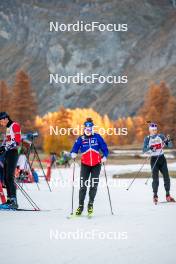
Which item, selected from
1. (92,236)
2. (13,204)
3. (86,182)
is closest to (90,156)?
(86,182)

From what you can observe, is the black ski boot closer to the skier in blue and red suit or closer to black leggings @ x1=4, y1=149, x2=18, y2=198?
black leggings @ x1=4, y1=149, x2=18, y2=198

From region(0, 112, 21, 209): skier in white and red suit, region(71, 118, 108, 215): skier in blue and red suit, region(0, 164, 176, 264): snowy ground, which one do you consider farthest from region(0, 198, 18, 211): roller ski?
region(71, 118, 108, 215): skier in blue and red suit

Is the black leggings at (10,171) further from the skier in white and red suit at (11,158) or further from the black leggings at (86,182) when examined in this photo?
the black leggings at (86,182)

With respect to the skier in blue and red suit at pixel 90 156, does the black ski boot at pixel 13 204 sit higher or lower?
lower

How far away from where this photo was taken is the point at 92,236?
385 inches

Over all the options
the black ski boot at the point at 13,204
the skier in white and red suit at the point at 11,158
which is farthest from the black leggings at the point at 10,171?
the black ski boot at the point at 13,204

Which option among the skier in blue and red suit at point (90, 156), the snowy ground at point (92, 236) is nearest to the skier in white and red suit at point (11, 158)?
the snowy ground at point (92, 236)

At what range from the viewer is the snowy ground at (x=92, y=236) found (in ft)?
26.0

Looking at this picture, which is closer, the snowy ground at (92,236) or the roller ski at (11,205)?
the snowy ground at (92,236)

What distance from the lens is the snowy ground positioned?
7922 mm

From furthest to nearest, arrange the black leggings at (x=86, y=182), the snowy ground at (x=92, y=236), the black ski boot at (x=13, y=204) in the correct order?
the black ski boot at (x=13, y=204)
the black leggings at (x=86, y=182)
the snowy ground at (x=92, y=236)

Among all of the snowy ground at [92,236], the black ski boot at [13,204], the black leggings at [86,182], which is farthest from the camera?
the black ski boot at [13,204]

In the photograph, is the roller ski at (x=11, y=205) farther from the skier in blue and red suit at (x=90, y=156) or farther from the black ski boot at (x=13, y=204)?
the skier in blue and red suit at (x=90, y=156)

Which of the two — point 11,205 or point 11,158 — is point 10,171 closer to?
point 11,158
